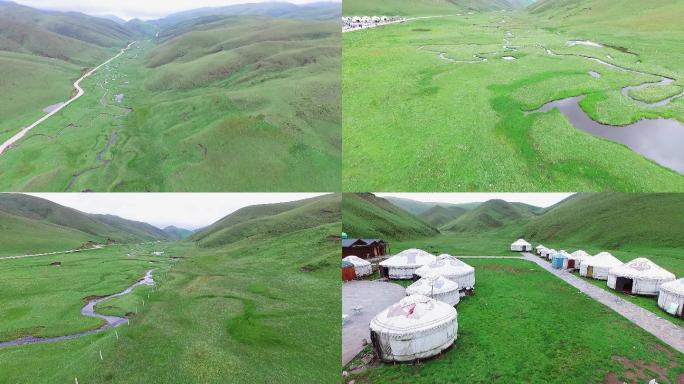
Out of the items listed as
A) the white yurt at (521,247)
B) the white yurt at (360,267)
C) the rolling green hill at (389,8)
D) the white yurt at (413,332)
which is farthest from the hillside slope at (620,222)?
the rolling green hill at (389,8)

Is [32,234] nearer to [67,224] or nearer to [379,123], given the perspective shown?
[67,224]

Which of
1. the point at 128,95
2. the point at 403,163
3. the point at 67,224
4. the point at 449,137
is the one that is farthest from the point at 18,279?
the point at 67,224

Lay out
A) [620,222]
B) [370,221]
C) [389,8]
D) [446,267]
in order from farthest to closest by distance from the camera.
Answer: [389,8]
[370,221]
[620,222]
[446,267]

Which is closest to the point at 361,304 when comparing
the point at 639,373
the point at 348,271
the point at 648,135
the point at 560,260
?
the point at 348,271

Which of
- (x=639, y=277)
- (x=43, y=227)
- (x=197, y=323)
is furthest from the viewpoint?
(x=43, y=227)

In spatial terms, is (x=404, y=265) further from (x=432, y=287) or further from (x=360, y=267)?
(x=432, y=287)

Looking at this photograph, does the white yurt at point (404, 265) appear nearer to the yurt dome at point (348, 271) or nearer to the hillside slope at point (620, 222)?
the yurt dome at point (348, 271)
